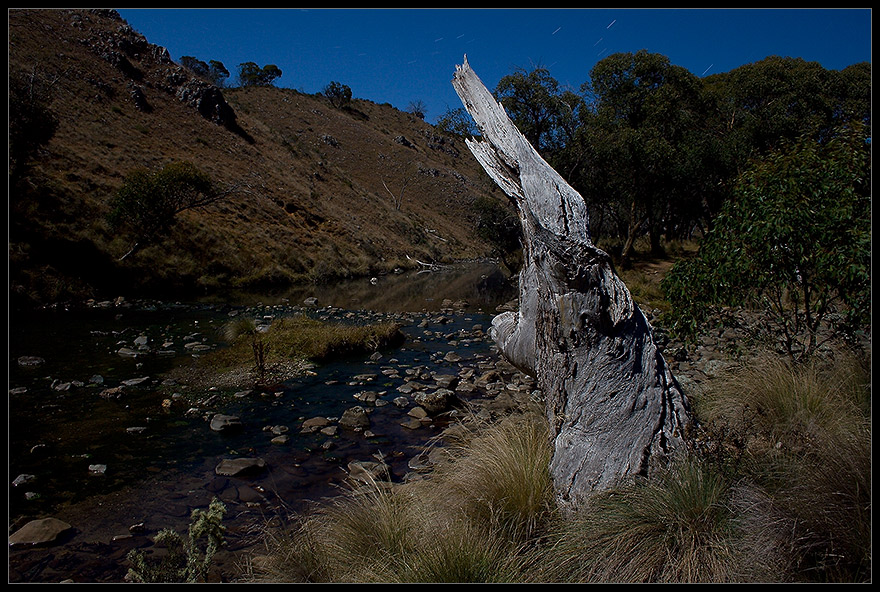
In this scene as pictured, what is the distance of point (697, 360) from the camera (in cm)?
1163

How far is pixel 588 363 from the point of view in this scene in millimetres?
4316

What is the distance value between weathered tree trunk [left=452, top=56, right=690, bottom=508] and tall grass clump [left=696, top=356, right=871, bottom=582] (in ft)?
2.32

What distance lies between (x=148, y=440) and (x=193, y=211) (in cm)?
3352

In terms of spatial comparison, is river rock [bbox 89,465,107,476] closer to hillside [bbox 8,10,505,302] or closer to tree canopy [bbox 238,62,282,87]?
hillside [bbox 8,10,505,302]

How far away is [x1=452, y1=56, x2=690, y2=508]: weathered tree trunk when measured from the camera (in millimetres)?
4082

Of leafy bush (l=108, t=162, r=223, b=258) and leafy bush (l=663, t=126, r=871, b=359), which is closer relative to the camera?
leafy bush (l=663, t=126, r=871, b=359)

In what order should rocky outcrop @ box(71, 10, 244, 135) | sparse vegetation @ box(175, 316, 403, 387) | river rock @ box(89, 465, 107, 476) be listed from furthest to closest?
rocky outcrop @ box(71, 10, 244, 135)
sparse vegetation @ box(175, 316, 403, 387)
river rock @ box(89, 465, 107, 476)

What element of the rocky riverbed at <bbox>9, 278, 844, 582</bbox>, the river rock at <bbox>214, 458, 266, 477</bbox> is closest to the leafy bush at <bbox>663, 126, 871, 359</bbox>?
the rocky riverbed at <bbox>9, 278, 844, 582</bbox>

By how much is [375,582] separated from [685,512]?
2.17 m

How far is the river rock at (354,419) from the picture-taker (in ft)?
29.5

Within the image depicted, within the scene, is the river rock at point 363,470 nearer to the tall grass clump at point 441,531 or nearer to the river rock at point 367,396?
the tall grass clump at point 441,531
